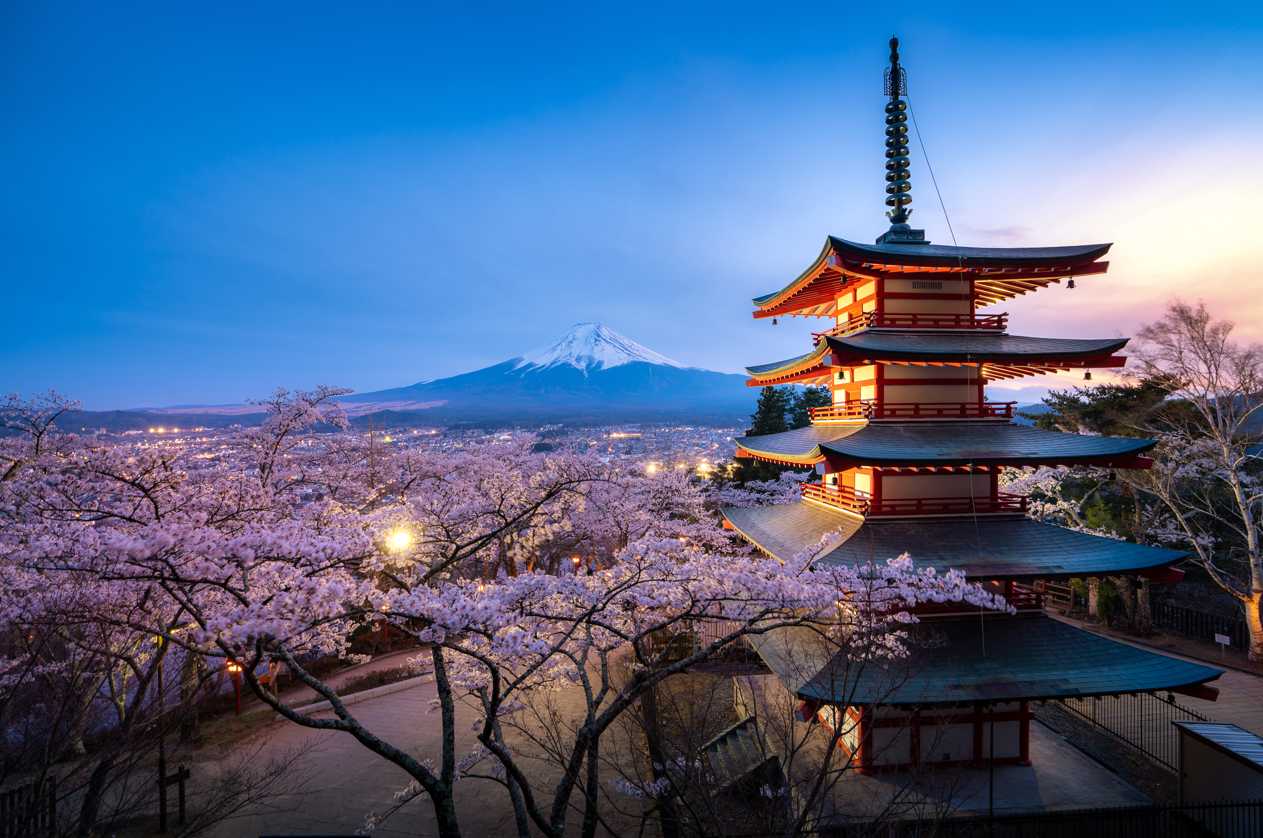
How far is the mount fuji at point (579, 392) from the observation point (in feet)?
356

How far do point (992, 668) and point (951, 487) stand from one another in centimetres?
321

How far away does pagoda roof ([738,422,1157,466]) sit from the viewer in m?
8.54

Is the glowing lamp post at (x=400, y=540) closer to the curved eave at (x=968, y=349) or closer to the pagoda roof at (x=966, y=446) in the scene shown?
the pagoda roof at (x=966, y=446)

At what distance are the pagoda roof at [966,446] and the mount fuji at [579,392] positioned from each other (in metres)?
84.4

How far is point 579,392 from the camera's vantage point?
137 m

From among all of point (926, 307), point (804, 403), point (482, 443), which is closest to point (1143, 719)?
point (926, 307)

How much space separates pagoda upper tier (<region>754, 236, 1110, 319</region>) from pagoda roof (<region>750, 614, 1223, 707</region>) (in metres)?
5.85

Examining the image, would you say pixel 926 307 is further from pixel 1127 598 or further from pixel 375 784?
pixel 375 784

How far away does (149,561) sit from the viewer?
4.81 meters

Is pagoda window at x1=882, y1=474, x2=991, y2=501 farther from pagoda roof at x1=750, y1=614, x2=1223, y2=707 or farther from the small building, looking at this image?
the small building

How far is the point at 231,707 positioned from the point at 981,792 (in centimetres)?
1682

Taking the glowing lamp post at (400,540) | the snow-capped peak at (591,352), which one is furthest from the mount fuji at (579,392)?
the glowing lamp post at (400,540)

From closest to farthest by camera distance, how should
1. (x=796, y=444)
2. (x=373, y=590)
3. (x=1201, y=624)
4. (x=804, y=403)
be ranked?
(x=373, y=590) < (x=796, y=444) < (x=1201, y=624) < (x=804, y=403)

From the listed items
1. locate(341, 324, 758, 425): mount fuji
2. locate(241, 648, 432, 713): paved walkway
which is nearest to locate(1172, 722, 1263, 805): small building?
locate(241, 648, 432, 713): paved walkway
